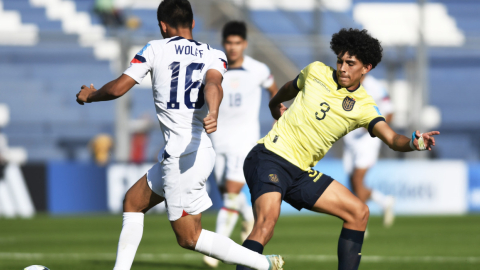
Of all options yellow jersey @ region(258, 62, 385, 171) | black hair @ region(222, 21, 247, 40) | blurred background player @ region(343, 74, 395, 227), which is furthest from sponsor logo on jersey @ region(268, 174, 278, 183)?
blurred background player @ region(343, 74, 395, 227)

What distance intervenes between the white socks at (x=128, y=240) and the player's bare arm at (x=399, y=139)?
6.24 ft

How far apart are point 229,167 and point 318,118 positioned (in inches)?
104

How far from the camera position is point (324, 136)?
17.5ft

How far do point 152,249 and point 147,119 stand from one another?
31.4 feet

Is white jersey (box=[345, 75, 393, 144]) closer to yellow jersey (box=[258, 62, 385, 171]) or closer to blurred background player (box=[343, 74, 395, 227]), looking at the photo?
blurred background player (box=[343, 74, 395, 227])

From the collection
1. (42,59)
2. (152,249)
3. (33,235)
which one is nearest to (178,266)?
(152,249)

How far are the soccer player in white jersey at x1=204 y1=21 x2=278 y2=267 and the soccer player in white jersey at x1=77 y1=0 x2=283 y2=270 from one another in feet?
8.90

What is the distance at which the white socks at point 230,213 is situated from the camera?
24.1ft

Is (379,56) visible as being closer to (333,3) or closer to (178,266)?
(178,266)

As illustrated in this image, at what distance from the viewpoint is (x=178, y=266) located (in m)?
6.95

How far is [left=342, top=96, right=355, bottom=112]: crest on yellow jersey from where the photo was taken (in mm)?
5215

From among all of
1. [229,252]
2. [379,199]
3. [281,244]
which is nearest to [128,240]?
[229,252]

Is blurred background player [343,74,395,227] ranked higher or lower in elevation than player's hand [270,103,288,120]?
lower

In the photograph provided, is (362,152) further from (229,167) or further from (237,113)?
(229,167)
